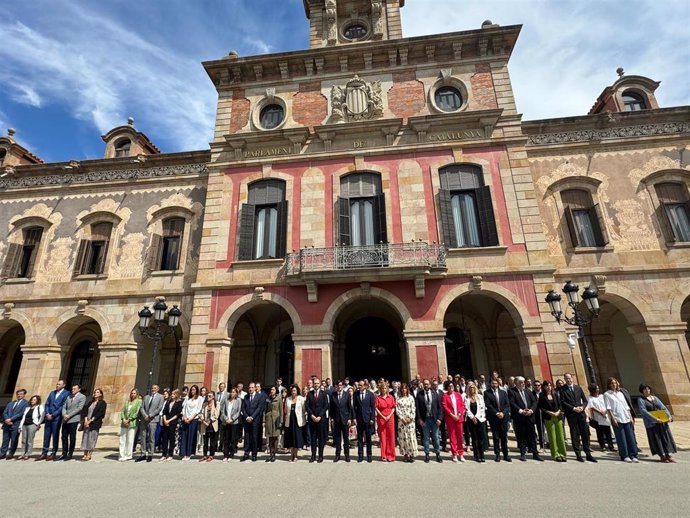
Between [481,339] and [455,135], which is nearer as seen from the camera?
[455,135]

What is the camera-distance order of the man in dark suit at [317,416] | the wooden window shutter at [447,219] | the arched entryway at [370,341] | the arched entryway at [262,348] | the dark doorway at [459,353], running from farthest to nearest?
the arched entryway at [262,348] < the dark doorway at [459,353] < the arched entryway at [370,341] < the wooden window shutter at [447,219] < the man in dark suit at [317,416]

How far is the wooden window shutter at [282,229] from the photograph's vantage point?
1408 centimetres

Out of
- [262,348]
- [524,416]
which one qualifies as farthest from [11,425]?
[524,416]

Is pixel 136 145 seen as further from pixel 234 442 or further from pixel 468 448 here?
pixel 468 448

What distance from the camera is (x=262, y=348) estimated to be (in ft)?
53.2

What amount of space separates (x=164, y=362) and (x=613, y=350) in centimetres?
1953

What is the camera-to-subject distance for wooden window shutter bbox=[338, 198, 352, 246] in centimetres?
1377

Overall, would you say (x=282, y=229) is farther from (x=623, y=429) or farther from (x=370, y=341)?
(x=623, y=429)

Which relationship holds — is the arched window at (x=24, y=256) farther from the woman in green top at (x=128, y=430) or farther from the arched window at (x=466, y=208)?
the arched window at (x=466, y=208)

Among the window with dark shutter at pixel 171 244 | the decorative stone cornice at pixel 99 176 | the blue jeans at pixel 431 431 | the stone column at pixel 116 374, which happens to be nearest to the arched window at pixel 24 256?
the decorative stone cornice at pixel 99 176

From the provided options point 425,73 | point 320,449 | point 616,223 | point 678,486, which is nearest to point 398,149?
point 425,73

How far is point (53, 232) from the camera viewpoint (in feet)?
54.4

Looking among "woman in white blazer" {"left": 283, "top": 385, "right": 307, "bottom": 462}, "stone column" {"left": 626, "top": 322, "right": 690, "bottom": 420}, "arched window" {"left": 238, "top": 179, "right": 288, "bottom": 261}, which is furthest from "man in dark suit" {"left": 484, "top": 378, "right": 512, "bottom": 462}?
"arched window" {"left": 238, "top": 179, "right": 288, "bottom": 261}

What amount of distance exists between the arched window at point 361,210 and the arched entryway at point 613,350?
960 cm
